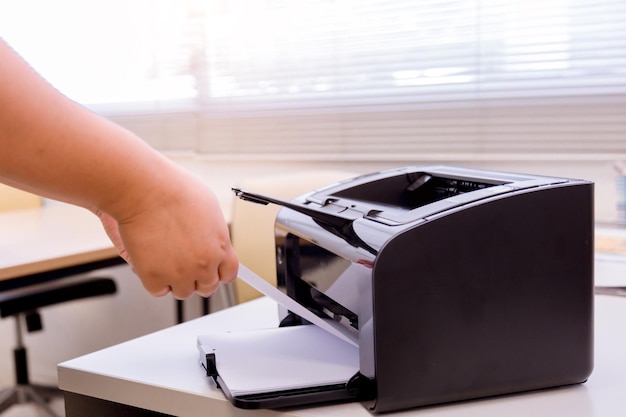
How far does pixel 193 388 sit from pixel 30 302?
203cm

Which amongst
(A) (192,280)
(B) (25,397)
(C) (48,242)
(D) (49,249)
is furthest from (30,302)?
(A) (192,280)

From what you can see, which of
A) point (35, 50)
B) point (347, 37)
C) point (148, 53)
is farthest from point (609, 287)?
point (35, 50)

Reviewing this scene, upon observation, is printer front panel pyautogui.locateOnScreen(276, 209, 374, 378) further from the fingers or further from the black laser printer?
the fingers

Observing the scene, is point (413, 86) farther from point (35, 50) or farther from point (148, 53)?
point (35, 50)

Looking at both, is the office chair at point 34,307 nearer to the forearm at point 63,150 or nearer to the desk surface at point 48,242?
the desk surface at point 48,242

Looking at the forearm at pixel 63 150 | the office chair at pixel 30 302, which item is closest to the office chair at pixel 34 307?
the office chair at pixel 30 302

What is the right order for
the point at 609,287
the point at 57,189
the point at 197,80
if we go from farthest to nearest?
the point at 197,80
the point at 609,287
the point at 57,189

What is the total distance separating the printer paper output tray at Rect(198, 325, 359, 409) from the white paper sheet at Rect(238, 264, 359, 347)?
32mm

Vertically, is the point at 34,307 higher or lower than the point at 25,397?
higher

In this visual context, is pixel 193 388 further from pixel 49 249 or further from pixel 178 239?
pixel 49 249

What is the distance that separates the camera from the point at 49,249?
2018 millimetres

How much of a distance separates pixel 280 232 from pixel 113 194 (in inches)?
18.0

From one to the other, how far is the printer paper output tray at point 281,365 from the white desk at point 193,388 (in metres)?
0.02

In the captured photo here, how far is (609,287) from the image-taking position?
134 cm
